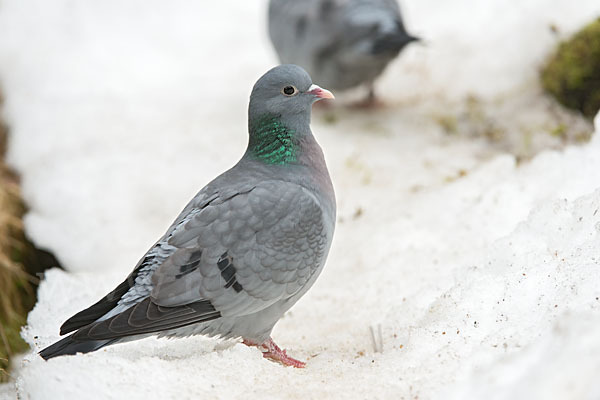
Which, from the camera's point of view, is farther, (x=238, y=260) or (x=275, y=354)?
(x=275, y=354)

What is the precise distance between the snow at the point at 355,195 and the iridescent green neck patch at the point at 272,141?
0.92 m

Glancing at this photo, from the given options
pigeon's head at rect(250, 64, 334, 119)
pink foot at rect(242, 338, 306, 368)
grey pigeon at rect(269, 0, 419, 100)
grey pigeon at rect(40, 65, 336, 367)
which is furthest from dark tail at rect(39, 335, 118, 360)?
grey pigeon at rect(269, 0, 419, 100)

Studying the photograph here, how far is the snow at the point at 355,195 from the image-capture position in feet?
8.30

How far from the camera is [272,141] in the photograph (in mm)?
3256

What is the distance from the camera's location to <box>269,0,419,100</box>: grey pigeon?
19.2 feet

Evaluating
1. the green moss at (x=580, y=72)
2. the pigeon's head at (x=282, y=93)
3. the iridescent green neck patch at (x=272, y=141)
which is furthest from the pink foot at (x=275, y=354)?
the green moss at (x=580, y=72)

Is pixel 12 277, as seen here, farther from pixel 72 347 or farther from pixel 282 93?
pixel 282 93

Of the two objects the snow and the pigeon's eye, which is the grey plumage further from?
the pigeon's eye

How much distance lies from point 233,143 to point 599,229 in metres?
3.46

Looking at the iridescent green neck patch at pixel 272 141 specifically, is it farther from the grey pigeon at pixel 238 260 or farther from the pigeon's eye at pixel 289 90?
the pigeon's eye at pixel 289 90

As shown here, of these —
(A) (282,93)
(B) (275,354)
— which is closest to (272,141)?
(A) (282,93)

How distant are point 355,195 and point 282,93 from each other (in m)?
1.99

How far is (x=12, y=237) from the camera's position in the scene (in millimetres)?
4777

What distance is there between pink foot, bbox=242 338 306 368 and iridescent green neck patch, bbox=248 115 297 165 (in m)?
0.87
